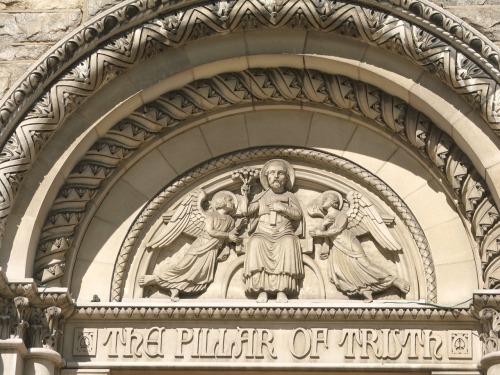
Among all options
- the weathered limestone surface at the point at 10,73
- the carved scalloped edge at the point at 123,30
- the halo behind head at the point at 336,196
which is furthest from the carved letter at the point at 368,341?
the weathered limestone surface at the point at 10,73

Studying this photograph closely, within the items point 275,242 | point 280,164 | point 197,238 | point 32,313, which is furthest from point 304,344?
point 32,313

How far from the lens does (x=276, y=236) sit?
50.4 ft

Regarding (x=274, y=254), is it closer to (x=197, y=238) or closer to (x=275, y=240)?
(x=275, y=240)

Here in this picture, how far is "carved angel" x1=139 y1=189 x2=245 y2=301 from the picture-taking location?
15.3 metres

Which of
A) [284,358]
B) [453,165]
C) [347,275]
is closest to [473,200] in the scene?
[453,165]

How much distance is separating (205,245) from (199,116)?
54.6 inches

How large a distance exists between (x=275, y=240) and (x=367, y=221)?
95 cm

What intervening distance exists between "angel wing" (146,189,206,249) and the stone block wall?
6.84 feet

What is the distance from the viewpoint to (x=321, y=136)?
15.8 metres

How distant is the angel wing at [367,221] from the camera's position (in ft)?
50.2

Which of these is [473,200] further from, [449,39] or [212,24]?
[212,24]

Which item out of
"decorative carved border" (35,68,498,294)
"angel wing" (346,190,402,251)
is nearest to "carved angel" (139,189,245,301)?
"decorative carved border" (35,68,498,294)

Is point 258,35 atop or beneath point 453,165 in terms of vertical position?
atop

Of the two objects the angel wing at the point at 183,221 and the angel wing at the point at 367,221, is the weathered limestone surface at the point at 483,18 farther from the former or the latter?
the angel wing at the point at 183,221
